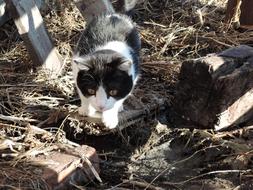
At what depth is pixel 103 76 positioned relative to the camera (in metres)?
2.83

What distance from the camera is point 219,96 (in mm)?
3014

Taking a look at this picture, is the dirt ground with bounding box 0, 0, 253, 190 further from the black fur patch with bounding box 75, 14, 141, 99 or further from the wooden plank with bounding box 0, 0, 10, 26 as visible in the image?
the black fur patch with bounding box 75, 14, 141, 99

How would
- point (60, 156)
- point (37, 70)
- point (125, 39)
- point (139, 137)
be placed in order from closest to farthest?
1. point (60, 156)
2. point (139, 137)
3. point (125, 39)
4. point (37, 70)

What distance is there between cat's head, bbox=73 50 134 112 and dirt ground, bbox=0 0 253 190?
11.4 inches

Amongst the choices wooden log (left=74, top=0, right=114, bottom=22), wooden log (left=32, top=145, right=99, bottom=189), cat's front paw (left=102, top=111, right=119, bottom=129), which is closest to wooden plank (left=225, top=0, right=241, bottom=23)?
wooden log (left=74, top=0, right=114, bottom=22)

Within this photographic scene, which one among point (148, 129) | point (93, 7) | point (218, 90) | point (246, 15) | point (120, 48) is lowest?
point (148, 129)

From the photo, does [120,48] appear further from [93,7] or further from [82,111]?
[93,7]

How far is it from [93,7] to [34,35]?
1.91ft

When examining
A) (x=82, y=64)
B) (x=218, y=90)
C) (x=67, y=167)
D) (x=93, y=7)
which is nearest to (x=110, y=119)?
(x=82, y=64)

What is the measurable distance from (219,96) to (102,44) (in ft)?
2.86

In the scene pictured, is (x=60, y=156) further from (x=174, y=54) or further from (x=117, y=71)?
(x=174, y=54)

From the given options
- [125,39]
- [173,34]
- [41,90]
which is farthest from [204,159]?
[173,34]

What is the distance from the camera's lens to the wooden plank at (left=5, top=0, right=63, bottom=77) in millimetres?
3477

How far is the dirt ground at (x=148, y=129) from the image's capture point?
8.86ft
